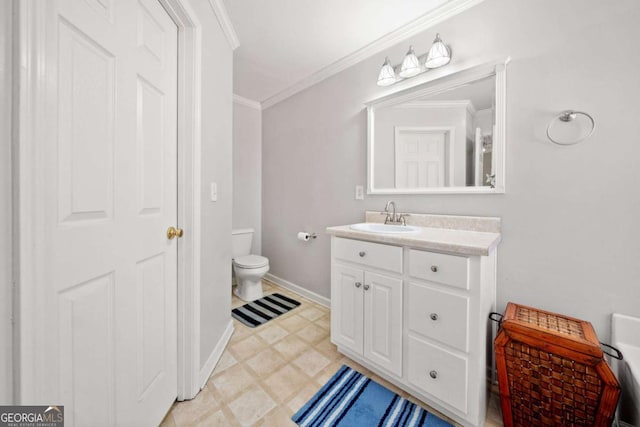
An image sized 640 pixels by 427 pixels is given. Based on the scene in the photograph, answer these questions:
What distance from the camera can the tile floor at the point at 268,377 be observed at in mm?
1114

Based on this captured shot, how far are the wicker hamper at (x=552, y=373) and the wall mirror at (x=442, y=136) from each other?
71cm

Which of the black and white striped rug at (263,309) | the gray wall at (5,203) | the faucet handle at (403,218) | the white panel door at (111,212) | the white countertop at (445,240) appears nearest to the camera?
the gray wall at (5,203)

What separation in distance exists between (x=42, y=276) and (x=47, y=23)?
61 cm

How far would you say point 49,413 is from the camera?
1.97 ft

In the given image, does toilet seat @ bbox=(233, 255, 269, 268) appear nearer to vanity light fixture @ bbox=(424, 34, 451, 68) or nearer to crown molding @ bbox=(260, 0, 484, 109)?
crown molding @ bbox=(260, 0, 484, 109)

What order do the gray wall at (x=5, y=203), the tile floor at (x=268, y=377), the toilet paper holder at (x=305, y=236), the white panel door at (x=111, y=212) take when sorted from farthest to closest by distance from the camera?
the toilet paper holder at (x=305, y=236) → the tile floor at (x=268, y=377) → the white panel door at (x=111, y=212) → the gray wall at (x=5, y=203)

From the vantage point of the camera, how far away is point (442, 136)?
1.58 m

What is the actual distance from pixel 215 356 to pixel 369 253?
1.14 meters

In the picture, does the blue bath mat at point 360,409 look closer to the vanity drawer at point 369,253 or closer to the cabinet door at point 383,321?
the cabinet door at point 383,321

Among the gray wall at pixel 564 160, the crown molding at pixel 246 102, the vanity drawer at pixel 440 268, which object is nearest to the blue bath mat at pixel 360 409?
the vanity drawer at pixel 440 268

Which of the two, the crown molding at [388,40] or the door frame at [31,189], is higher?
the crown molding at [388,40]

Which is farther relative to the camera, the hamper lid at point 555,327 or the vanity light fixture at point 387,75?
the vanity light fixture at point 387,75

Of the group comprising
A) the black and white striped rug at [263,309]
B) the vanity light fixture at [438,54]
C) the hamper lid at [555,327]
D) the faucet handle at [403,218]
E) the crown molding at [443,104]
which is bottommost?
the black and white striped rug at [263,309]

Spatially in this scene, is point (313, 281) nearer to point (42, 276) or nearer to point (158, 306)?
point (158, 306)
